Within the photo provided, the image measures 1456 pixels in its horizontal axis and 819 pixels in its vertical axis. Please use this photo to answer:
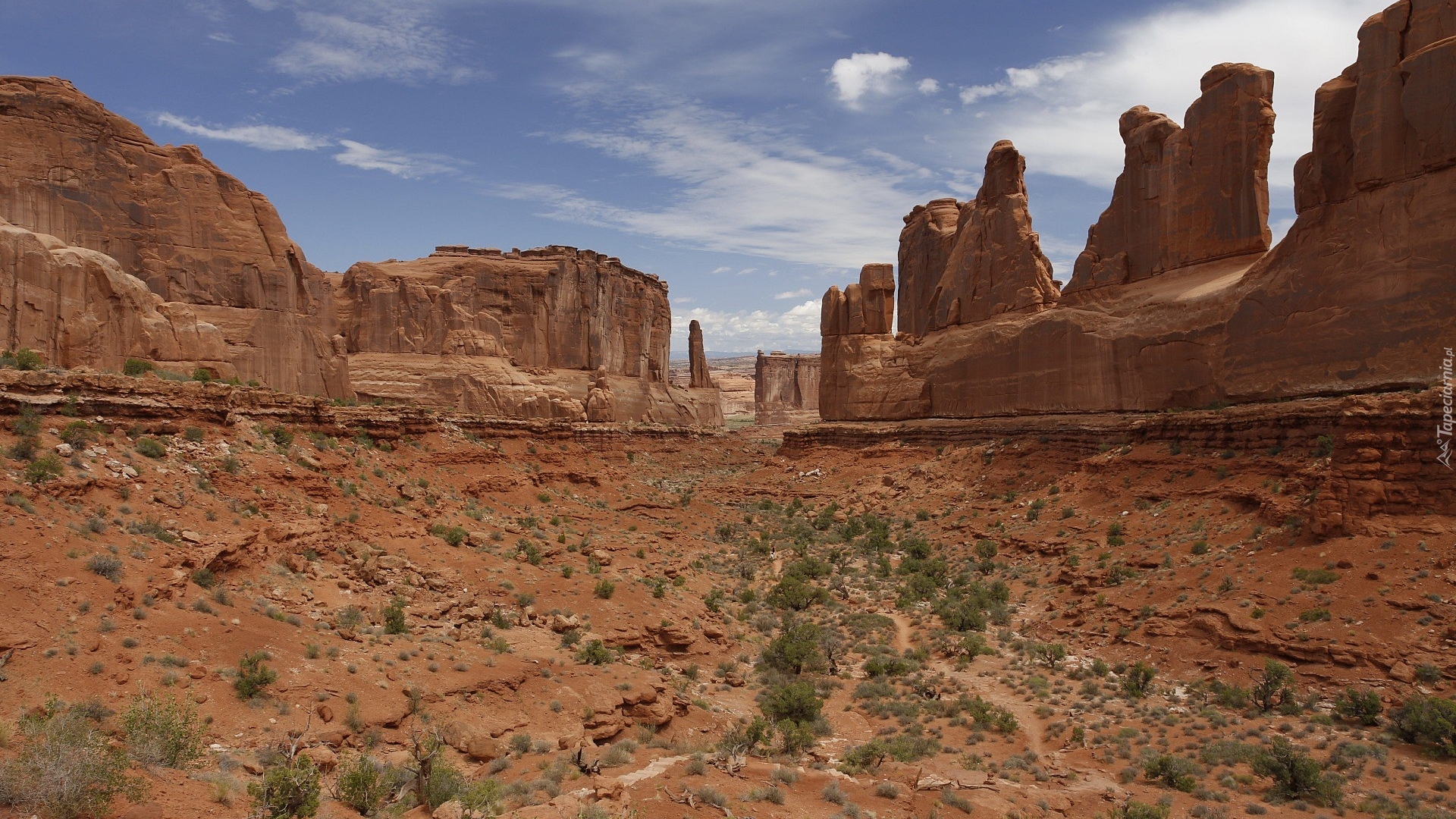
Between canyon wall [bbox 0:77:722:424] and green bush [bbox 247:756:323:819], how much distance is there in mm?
15500

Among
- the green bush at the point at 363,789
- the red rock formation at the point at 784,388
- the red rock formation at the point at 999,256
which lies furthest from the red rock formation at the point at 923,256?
the red rock formation at the point at 784,388

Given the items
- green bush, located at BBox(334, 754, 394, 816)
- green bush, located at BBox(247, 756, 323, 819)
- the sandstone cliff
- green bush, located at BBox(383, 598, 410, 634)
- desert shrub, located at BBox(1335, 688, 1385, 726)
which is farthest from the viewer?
the sandstone cliff

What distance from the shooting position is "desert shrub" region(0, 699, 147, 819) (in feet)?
20.1

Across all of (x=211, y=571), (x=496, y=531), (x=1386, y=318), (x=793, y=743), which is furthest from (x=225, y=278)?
(x=1386, y=318)

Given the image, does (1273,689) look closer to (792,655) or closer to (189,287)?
(792,655)

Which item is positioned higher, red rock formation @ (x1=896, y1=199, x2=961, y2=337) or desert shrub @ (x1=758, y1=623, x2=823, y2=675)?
red rock formation @ (x1=896, y1=199, x2=961, y2=337)

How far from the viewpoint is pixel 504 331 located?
55.6 metres

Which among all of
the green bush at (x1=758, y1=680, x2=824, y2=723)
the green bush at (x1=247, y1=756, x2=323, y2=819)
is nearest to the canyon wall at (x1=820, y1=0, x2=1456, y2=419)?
the green bush at (x1=758, y1=680, x2=824, y2=723)

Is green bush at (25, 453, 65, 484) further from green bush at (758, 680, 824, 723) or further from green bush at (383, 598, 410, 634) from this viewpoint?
green bush at (758, 680, 824, 723)

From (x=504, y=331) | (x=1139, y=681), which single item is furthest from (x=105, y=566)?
(x=504, y=331)

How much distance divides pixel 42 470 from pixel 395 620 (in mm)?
5857

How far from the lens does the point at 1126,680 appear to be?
15.9 metres

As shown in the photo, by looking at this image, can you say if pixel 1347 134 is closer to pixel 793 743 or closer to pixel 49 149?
pixel 793 743

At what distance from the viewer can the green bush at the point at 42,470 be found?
12.2m
